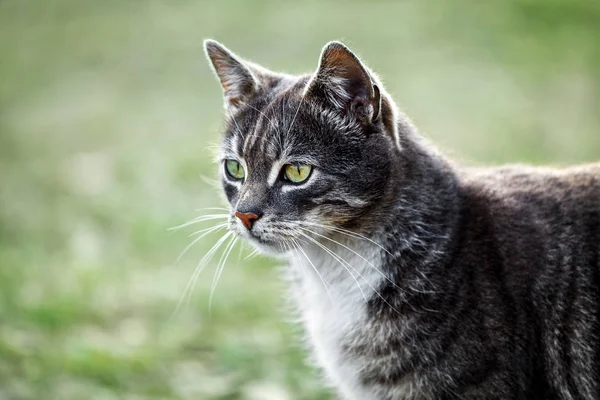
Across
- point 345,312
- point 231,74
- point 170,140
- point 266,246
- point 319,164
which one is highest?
point 170,140

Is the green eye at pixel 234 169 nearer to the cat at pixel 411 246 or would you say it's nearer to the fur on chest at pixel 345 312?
the cat at pixel 411 246

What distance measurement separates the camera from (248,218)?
10.3ft

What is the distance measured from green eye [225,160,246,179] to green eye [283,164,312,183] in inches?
10.7

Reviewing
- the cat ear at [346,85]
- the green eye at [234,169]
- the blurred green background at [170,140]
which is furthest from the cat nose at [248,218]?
the blurred green background at [170,140]

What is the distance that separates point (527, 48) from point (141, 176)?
5766 millimetres

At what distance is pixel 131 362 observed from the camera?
4.47 m

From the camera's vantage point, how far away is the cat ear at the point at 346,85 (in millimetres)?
3002

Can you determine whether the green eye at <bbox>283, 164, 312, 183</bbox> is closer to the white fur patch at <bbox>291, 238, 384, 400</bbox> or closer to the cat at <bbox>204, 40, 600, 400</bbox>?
the cat at <bbox>204, 40, 600, 400</bbox>

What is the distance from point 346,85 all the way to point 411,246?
735 millimetres

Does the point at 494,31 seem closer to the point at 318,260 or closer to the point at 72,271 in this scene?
the point at 72,271

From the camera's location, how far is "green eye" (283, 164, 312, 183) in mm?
3182

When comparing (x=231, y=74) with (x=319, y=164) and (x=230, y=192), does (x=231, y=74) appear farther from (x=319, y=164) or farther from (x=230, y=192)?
(x=319, y=164)

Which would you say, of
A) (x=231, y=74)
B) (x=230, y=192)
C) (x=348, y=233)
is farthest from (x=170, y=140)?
(x=348, y=233)

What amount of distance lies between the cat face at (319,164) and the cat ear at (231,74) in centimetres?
33
